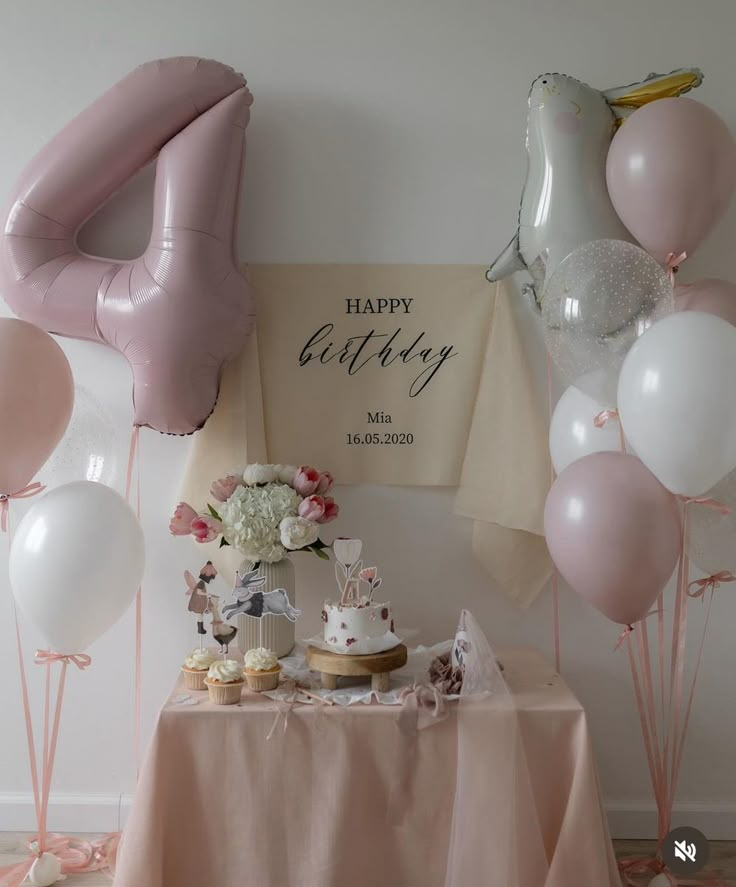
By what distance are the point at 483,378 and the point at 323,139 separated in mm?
733

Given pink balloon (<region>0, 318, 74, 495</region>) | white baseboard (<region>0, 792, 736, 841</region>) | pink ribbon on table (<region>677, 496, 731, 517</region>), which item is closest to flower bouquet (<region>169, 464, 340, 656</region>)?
pink balloon (<region>0, 318, 74, 495</region>)

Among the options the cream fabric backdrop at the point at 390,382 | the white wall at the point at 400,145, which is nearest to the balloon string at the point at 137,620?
the white wall at the point at 400,145

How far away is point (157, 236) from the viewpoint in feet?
7.03

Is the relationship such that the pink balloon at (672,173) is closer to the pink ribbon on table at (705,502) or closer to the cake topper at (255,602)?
the pink ribbon on table at (705,502)

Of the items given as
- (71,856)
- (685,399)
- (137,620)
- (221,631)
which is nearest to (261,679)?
(221,631)

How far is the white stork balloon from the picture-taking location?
2.03 meters

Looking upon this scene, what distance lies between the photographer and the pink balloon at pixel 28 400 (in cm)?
188

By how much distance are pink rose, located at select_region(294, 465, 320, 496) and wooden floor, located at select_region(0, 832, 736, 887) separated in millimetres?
1009

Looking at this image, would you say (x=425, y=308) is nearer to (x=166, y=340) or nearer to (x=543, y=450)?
(x=543, y=450)

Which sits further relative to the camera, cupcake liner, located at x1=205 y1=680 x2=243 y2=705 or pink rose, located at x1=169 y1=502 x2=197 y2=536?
pink rose, located at x1=169 y1=502 x2=197 y2=536

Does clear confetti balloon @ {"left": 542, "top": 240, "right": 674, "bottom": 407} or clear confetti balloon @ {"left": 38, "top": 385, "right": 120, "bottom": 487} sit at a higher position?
clear confetti balloon @ {"left": 542, "top": 240, "right": 674, "bottom": 407}

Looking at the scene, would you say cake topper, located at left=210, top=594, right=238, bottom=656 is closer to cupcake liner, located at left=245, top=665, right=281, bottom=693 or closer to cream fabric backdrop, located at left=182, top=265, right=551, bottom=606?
cupcake liner, located at left=245, top=665, right=281, bottom=693

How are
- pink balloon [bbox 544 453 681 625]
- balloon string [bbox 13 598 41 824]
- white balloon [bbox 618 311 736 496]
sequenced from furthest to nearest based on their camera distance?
balloon string [bbox 13 598 41 824] < pink balloon [bbox 544 453 681 625] < white balloon [bbox 618 311 736 496]

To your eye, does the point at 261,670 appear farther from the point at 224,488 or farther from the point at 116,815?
the point at 116,815
